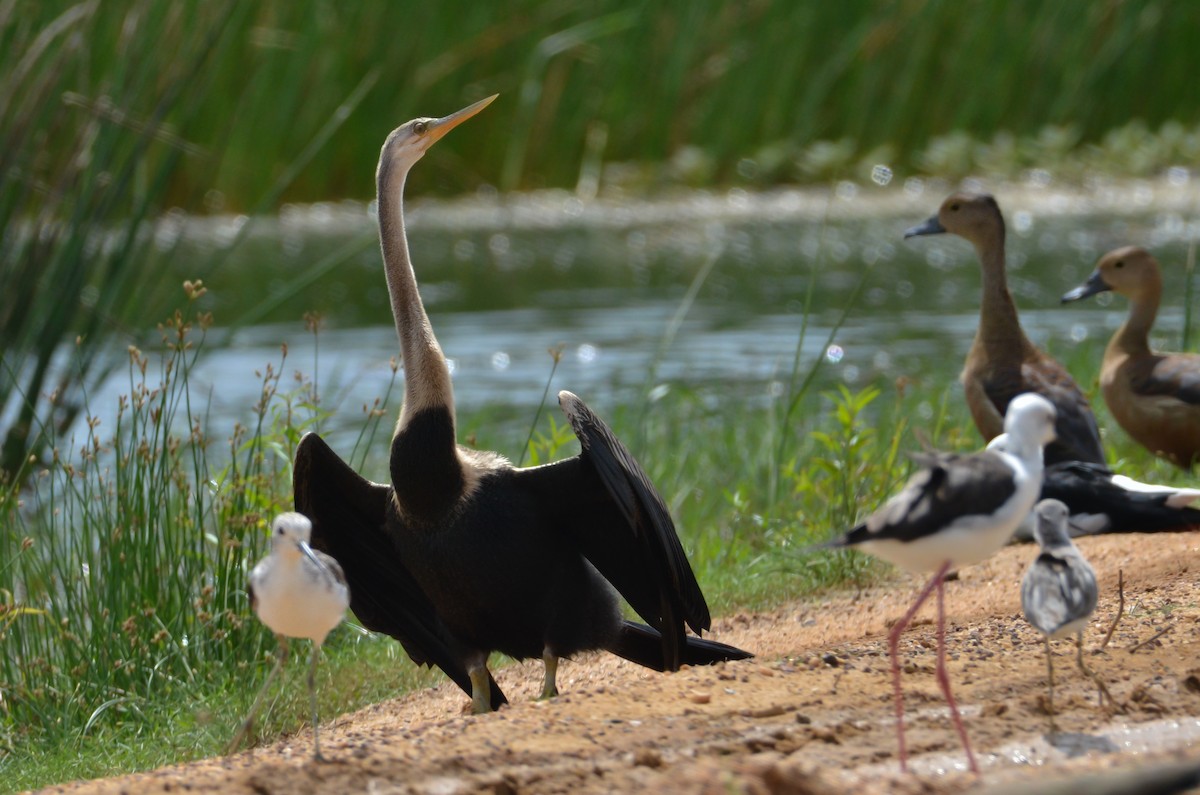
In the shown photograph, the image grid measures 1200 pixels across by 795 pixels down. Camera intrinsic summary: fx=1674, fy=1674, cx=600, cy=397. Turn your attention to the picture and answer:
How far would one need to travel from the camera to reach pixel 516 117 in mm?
15867

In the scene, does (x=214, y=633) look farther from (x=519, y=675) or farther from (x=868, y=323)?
(x=868, y=323)

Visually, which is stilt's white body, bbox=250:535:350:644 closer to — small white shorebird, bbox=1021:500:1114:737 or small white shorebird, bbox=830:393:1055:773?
small white shorebird, bbox=830:393:1055:773

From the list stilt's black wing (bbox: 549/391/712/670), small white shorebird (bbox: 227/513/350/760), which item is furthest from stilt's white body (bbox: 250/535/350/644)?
stilt's black wing (bbox: 549/391/712/670)

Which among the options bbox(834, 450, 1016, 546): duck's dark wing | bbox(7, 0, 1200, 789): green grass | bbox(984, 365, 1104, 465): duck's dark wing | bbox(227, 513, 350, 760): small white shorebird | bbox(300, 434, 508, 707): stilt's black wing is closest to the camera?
bbox(834, 450, 1016, 546): duck's dark wing

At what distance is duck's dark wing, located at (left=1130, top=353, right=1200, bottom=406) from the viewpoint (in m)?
A: 6.95

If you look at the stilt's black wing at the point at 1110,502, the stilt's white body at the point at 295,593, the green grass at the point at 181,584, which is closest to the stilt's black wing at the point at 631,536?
the green grass at the point at 181,584

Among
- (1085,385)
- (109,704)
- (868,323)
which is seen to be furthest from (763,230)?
(109,704)

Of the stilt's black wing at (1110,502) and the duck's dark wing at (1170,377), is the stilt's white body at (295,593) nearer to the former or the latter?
the stilt's black wing at (1110,502)

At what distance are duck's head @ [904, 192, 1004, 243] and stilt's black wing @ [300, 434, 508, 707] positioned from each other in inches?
138

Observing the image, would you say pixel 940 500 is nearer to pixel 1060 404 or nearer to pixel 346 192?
pixel 1060 404

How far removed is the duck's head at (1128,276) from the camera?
301 inches

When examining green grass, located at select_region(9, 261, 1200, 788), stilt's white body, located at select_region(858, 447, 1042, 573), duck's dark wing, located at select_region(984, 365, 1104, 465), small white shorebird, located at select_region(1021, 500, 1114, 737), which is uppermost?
duck's dark wing, located at select_region(984, 365, 1104, 465)

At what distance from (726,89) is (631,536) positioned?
1211 cm

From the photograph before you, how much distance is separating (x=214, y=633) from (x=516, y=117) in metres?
11.1
